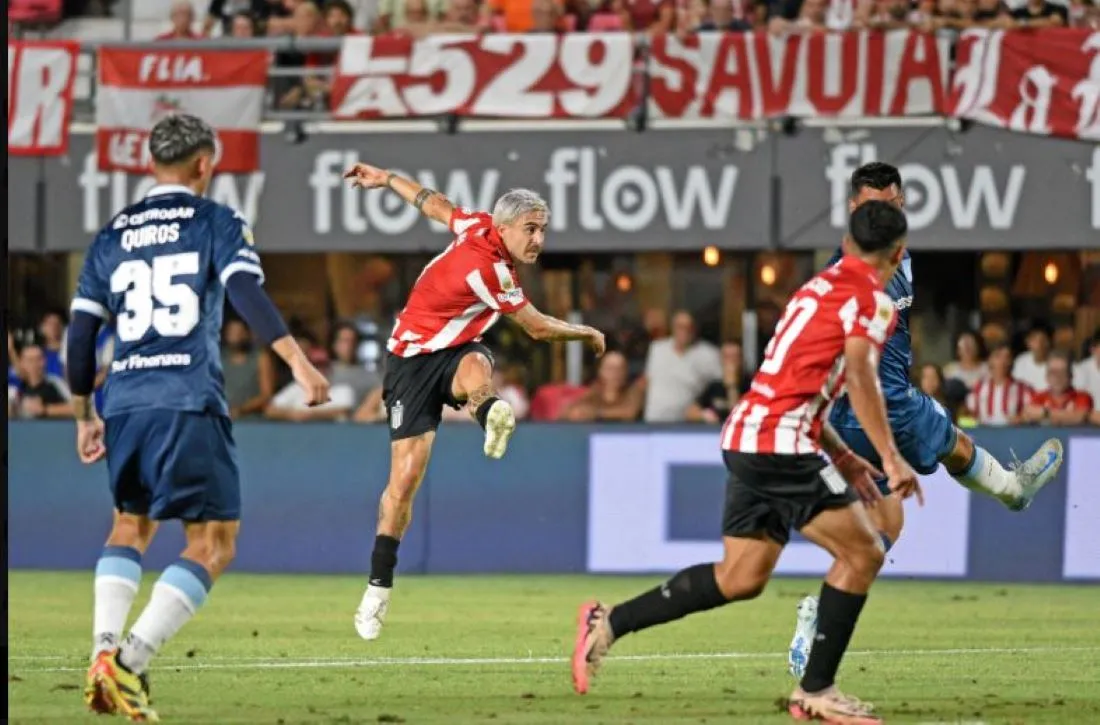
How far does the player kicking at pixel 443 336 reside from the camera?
11227 mm

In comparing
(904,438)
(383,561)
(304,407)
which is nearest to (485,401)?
(383,561)

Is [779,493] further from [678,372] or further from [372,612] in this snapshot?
[678,372]

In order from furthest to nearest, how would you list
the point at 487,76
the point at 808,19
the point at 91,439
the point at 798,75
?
1. the point at 808,19
2. the point at 487,76
3. the point at 798,75
4. the point at 91,439

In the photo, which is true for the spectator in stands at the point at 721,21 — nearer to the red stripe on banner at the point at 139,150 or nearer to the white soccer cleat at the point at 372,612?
the red stripe on banner at the point at 139,150

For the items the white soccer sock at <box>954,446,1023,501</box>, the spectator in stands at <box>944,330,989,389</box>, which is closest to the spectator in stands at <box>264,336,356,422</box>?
the spectator in stands at <box>944,330,989,389</box>

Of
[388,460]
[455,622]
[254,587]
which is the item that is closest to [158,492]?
[455,622]

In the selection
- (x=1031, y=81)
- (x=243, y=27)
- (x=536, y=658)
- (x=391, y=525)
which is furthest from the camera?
(x=243, y=27)

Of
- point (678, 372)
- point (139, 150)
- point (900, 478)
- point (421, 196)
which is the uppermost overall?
point (139, 150)

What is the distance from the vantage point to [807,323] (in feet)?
26.8

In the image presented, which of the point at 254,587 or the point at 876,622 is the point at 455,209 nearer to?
the point at 876,622

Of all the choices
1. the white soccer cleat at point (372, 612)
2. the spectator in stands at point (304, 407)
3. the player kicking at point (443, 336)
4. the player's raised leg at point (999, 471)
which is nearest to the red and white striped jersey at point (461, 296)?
the player kicking at point (443, 336)

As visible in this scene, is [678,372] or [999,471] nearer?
[999,471]

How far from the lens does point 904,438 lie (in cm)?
1067

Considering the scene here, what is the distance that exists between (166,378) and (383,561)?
3.08m
